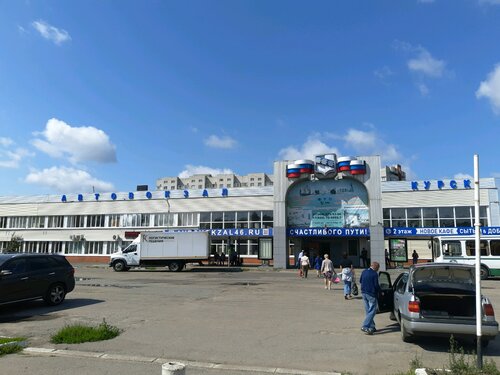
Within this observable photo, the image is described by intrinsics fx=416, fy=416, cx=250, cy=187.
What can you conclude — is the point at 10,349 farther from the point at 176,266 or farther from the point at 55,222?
the point at 55,222

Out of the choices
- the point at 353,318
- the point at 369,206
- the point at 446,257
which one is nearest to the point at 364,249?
the point at 369,206

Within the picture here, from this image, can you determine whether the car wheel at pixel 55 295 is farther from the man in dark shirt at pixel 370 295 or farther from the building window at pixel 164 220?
the building window at pixel 164 220

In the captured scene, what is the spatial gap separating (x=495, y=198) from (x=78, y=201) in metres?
47.0

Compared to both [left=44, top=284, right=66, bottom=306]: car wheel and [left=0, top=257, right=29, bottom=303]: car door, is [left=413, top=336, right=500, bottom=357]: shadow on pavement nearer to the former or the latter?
[left=0, top=257, right=29, bottom=303]: car door

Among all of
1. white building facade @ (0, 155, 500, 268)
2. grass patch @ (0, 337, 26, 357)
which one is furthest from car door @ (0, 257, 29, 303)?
white building facade @ (0, 155, 500, 268)

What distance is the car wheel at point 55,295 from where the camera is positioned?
13.3 metres

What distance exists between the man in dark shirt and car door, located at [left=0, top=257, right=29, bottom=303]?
9.66m

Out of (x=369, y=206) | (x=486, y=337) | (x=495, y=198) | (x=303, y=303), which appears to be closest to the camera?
(x=486, y=337)

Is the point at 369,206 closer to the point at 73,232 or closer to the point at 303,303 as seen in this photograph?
the point at 303,303

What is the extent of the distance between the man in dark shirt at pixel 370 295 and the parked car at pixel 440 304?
523 millimetres

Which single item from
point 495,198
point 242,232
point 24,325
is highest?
point 495,198

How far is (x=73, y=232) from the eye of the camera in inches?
2036

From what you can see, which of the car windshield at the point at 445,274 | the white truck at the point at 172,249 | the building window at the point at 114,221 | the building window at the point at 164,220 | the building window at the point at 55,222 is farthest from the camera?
the building window at the point at 55,222

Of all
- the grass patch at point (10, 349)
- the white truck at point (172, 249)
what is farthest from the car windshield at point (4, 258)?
the white truck at point (172, 249)
